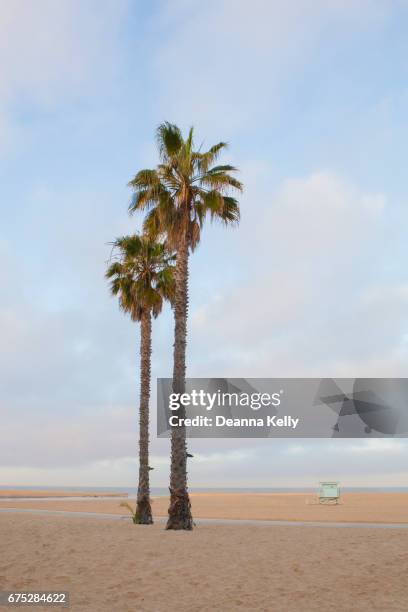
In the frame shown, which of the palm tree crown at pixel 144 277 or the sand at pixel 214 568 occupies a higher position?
the palm tree crown at pixel 144 277

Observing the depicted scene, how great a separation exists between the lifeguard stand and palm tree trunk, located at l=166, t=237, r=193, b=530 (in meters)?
23.8

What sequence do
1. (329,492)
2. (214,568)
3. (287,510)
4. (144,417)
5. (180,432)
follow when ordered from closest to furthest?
(214,568)
(180,432)
(144,417)
(287,510)
(329,492)

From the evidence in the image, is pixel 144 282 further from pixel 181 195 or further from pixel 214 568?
pixel 214 568

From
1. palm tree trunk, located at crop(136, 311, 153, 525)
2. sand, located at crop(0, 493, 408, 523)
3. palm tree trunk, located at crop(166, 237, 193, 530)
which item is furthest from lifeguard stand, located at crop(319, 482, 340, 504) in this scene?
palm tree trunk, located at crop(166, 237, 193, 530)

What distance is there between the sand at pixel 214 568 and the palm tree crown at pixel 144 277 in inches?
440

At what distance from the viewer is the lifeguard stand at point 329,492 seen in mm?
44156

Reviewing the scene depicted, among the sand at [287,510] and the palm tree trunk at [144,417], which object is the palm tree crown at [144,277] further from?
the sand at [287,510]

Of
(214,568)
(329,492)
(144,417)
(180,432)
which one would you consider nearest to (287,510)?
(329,492)

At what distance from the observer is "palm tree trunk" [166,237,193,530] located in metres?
22.4

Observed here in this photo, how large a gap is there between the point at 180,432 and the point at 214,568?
8.11 metres

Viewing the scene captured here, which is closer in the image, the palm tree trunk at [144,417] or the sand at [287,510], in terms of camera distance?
the palm tree trunk at [144,417]

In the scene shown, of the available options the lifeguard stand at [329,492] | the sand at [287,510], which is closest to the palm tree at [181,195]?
the sand at [287,510]

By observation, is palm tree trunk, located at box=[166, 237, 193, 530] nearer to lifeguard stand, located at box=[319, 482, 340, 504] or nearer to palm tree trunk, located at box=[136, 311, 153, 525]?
palm tree trunk, located at box=[136, 311, 153, 525]

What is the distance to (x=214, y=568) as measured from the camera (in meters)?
14.9
